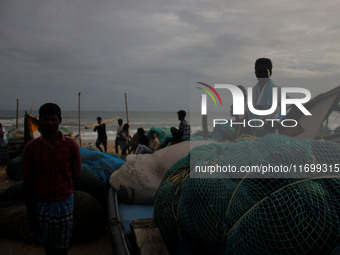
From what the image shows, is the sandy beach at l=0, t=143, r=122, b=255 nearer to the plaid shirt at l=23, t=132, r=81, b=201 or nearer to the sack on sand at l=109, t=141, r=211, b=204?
the sack on sand at l=109, t=141, r=211, b=204

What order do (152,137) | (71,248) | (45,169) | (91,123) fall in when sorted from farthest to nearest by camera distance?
(91,123) → (152,137) → (71,248) → (45,169)

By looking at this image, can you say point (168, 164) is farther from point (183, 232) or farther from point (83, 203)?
point (183, 232)

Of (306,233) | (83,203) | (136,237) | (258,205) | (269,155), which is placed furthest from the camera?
(83,203)

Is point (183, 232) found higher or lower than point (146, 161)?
lower

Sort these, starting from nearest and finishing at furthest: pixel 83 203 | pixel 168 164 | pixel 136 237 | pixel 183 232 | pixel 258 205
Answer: pixel 258 205 < pixel 183 232 < pixel 136 237 < pixel 83 203 < pixel 168 164

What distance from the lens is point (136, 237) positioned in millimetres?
2873

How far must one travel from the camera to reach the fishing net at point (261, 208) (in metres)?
1.72

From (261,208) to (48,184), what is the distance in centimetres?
156

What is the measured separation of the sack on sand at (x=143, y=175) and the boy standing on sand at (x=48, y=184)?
172cm

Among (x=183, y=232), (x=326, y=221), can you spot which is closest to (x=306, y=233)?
(x=326, y=221)

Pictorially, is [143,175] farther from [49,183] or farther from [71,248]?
[49,183]

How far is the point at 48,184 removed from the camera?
2283 mm

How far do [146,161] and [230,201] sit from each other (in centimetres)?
239

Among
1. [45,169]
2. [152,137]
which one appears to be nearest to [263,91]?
[45,169]
